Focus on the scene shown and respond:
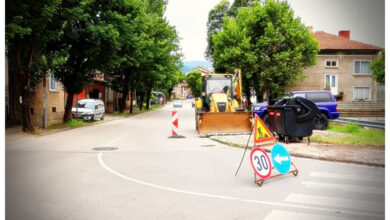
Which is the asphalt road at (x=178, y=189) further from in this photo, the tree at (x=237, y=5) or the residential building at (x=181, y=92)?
the residential building at (x=181, y=92)

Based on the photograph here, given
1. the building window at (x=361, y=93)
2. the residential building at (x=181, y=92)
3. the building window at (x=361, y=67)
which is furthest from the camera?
the residential building at (x=181, y=92)

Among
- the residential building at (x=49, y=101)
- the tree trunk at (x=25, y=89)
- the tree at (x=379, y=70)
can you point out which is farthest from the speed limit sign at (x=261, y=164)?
the tree at (x=379, y=70)

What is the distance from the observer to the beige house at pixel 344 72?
1690 inches

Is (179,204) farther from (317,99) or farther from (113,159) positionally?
(317,99)

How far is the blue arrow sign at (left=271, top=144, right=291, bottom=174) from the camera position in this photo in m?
7.42

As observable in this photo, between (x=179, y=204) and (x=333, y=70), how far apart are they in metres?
42.1

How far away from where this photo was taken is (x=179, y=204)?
5566 millimetres

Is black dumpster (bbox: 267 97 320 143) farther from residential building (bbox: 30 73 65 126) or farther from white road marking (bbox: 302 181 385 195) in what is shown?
residential building (bbox: 30 73 65 126)

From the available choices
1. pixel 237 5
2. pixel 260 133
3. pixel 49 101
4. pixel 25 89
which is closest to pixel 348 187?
pixel 260 133

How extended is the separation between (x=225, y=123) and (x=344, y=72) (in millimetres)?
31606

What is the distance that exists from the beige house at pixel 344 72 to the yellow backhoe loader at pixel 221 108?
24.6 m

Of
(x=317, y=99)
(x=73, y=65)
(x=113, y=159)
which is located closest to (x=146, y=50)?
(x=73, y=65)

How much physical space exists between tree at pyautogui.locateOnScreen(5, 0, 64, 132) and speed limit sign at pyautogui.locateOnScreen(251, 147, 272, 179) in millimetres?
7995

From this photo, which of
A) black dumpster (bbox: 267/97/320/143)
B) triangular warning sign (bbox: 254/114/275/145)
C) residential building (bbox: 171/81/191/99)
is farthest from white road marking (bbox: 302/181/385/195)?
residential building (bbox: 171/81/191/99)
